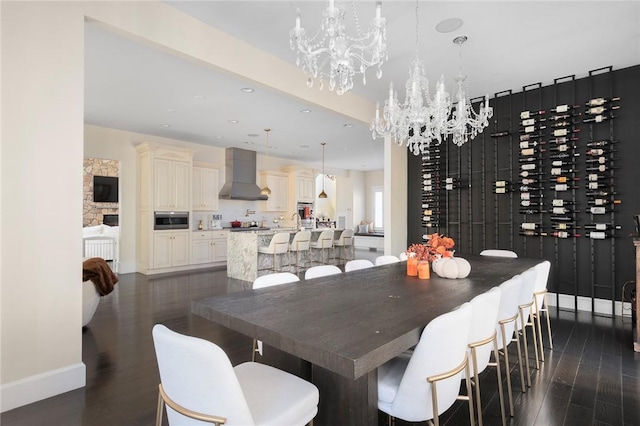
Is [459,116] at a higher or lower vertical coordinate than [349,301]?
higher

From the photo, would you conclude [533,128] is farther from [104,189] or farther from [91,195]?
[91,195]

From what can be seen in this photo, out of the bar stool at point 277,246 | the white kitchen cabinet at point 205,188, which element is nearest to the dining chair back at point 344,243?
the bar stool at point 277,246

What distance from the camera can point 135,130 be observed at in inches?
277

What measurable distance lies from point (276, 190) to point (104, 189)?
4.65m

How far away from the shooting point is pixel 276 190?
32.1ft

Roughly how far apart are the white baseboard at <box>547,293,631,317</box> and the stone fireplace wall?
10.1 metres

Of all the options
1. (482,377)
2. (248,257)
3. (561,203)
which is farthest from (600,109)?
(248,257)

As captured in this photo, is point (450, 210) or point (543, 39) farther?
point (450, 210)

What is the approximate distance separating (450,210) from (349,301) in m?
4.13

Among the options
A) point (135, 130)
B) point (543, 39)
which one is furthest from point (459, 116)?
point (135, 130)

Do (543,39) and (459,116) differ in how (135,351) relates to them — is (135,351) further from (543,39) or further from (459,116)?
(543,39)

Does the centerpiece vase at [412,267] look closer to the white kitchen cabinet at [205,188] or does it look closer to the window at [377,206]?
the white kitchen cabinet at [205,188]

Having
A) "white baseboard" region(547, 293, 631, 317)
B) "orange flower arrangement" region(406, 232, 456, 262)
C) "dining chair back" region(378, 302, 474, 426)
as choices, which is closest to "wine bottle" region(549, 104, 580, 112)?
"white baseboard" region(547, 293, 631, 317)

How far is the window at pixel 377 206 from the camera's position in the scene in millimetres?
13094
